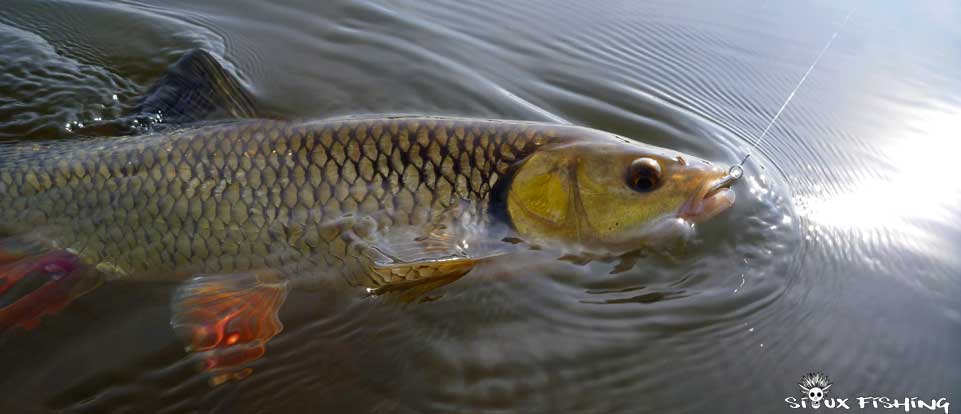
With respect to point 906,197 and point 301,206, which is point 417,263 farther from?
point 906,197

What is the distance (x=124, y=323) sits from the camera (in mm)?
2289

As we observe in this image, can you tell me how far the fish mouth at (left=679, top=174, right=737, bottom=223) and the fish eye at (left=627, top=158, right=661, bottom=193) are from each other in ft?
0.51

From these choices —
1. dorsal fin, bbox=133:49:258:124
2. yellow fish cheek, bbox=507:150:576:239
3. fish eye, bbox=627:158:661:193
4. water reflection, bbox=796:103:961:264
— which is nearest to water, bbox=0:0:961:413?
water reflection, bbox=796:103:961:264

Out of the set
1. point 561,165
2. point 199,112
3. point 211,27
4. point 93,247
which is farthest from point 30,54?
point 561,165

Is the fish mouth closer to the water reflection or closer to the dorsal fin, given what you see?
the water reflection

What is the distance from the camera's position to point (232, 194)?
2416mm

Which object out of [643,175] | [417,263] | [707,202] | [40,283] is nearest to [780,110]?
[707,202]

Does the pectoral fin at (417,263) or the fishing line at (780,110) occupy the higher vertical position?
the fishing line at (780,110)

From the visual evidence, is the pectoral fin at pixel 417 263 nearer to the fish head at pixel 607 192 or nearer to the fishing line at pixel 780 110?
the fish head at pixel 607 192

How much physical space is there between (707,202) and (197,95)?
2119 millimetres

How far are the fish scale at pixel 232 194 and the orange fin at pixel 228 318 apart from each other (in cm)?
7

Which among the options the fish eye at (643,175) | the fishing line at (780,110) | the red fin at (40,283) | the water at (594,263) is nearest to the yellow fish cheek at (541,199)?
the water at (594,263)

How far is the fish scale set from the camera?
242 centimetres

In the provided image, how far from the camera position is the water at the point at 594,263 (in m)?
2.17
